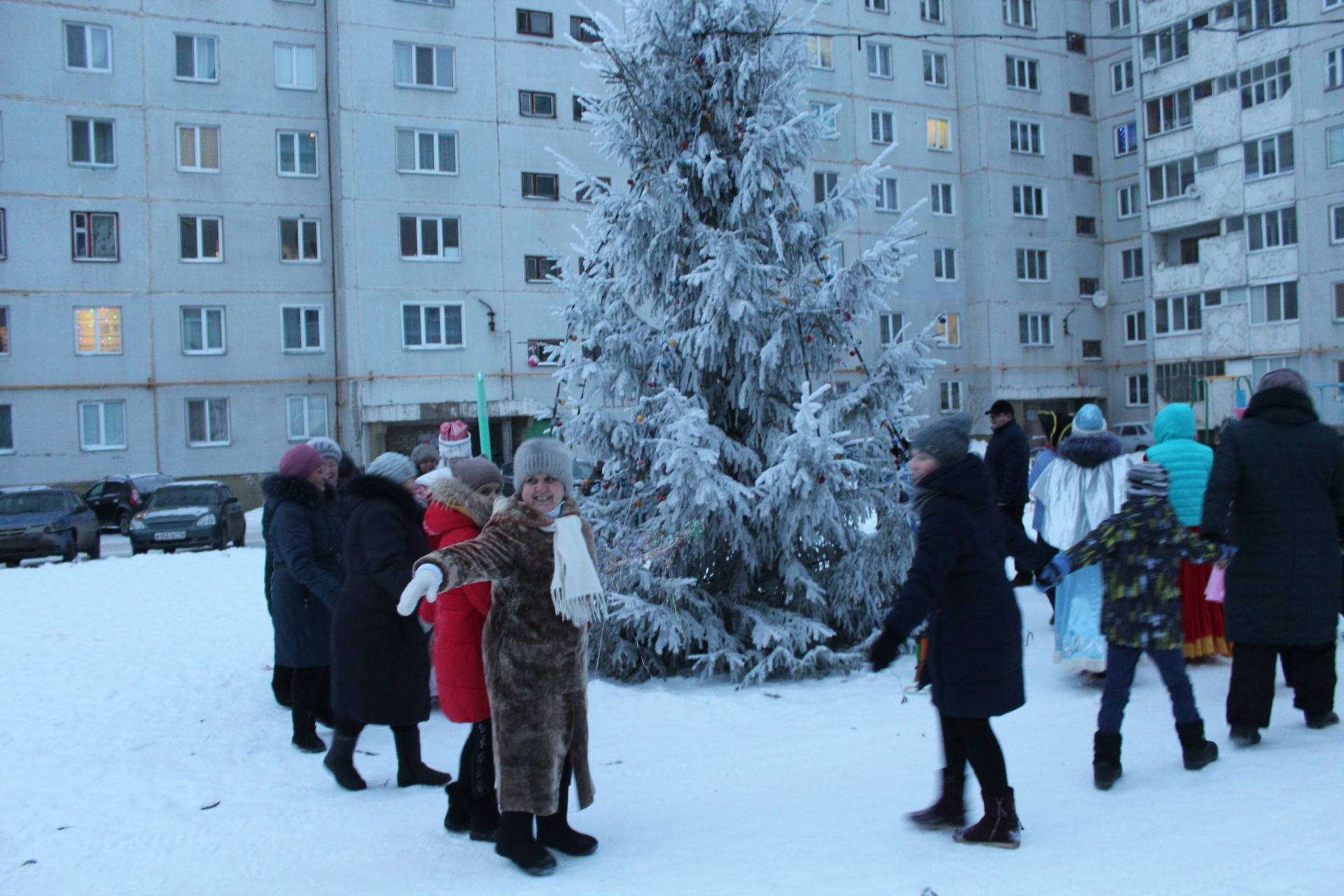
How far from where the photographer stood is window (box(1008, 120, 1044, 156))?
4262 centimetres

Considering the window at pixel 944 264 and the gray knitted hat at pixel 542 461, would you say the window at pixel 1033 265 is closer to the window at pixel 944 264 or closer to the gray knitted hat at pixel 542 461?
the window at pixel 944 264

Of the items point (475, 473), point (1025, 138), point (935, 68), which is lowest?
point (475, 473)

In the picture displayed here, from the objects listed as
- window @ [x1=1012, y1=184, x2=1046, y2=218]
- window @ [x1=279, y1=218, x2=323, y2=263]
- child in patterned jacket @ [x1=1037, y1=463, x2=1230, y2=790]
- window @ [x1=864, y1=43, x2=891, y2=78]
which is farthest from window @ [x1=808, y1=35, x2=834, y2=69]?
child in patterned jacket @ [x1=1037, y1=463, x2=1230, y2=790]

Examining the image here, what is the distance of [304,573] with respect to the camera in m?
6.16

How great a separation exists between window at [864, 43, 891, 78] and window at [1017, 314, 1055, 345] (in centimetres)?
1117

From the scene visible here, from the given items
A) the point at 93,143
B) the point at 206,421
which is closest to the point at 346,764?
the point at 206,421

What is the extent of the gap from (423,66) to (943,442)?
3168cm

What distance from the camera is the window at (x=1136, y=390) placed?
44.5 m

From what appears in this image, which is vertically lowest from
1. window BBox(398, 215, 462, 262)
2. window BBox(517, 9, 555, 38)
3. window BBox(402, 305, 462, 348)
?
window BBox(402, 305, 462, 348)

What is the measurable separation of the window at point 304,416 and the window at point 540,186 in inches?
362

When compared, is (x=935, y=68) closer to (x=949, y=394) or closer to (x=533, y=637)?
(x=949, y=394)

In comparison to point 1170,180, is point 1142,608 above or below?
below

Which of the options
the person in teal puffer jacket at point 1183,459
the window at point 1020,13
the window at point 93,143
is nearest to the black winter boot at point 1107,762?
the person in teal puffer jacket at point 1183,459

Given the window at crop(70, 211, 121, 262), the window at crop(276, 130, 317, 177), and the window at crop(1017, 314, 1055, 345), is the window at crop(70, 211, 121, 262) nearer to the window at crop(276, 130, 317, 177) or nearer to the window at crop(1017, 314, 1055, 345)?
the window at crop(276, 130, 317, 177)
